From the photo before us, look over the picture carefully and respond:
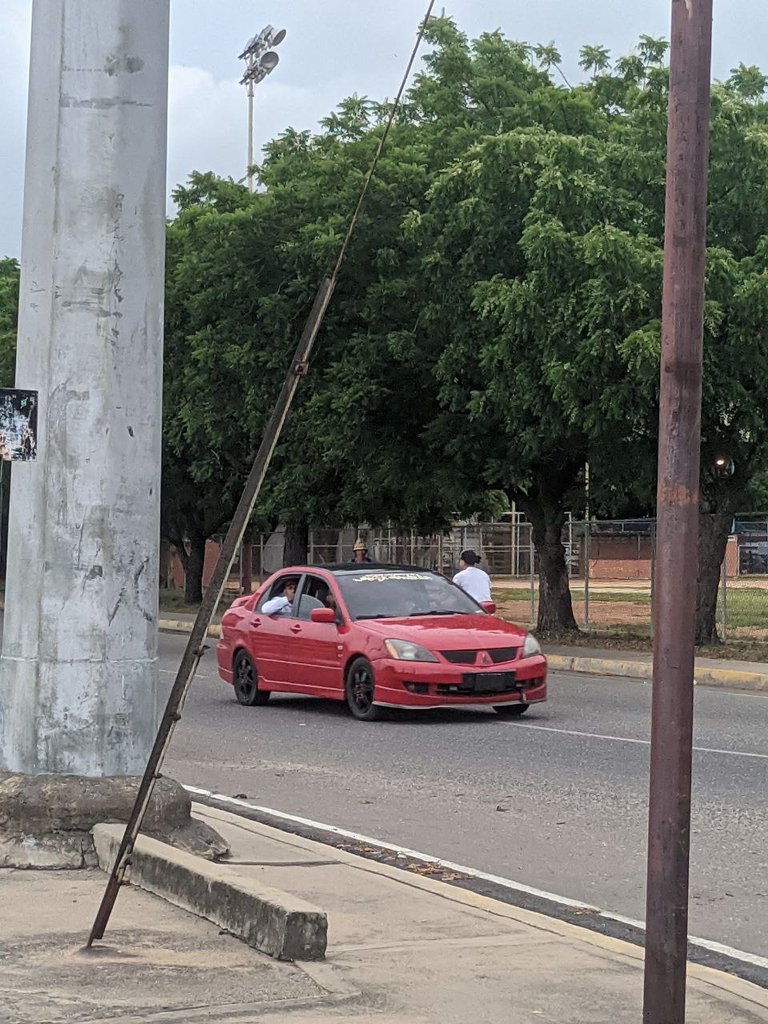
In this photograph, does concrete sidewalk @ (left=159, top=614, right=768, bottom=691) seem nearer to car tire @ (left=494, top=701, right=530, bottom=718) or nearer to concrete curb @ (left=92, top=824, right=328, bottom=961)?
car tire @ (left=494, top=701, right=530, bottom=718)

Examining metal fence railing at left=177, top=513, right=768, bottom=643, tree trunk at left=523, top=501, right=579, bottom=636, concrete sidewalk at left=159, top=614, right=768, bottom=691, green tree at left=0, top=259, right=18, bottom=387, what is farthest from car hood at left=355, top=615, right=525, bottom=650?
green tree at left=0, top=259, right=18, bottom=387

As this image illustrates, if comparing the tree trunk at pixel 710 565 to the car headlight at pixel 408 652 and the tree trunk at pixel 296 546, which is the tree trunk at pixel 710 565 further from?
the tree trunk at pixel 296 546

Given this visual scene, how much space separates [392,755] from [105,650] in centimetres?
544

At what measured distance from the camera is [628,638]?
1108 inches

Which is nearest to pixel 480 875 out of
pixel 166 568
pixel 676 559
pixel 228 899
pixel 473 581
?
pixel 228 899

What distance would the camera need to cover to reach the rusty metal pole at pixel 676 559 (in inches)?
193

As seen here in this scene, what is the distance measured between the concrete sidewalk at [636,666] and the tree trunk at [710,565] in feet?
3.40

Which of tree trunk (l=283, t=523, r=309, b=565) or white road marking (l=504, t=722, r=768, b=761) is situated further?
tree trunk (l=283, t=523, r=309, b=565)

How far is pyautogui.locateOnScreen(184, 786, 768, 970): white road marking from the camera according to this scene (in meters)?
6.84

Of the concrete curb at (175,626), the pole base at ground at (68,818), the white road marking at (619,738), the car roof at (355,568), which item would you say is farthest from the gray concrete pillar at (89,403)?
the concrete curb at (175,626)

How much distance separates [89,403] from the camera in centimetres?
809

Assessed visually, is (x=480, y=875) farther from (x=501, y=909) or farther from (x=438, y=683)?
(x=438, y=683)

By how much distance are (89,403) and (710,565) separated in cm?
1800

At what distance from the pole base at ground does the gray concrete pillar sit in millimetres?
191
